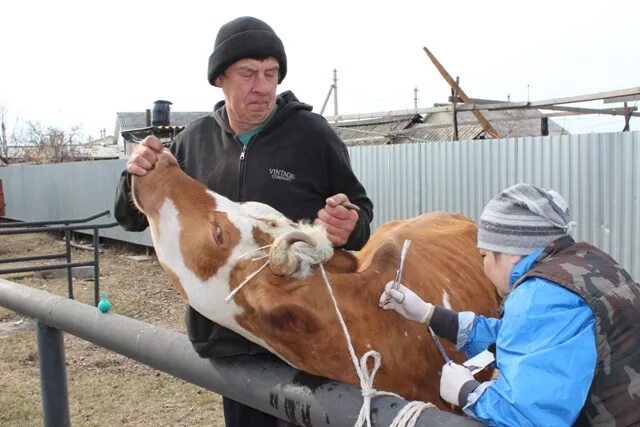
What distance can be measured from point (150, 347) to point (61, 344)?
2.72 ft

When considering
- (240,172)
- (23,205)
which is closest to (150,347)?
(240,172)

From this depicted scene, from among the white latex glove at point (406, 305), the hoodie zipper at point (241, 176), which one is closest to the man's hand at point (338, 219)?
the white latex glove at point (406, 305)

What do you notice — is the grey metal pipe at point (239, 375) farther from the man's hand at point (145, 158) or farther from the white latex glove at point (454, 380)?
the man's hand at point (145, 158)

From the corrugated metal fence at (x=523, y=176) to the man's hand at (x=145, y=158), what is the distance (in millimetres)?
5057

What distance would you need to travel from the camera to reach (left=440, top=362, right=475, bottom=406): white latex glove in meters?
1.51

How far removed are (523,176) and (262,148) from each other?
523 cm

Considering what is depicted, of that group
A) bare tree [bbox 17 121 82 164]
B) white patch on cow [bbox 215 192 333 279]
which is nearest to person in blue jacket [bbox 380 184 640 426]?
white patch on cow [bbox 215 192 333 279]

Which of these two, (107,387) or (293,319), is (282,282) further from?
(107,387)

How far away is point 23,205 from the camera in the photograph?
788 inches

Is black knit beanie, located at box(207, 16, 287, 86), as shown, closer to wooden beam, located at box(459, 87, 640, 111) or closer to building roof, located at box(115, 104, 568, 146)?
wooden beam, located at box(459, 87, 640, 111)

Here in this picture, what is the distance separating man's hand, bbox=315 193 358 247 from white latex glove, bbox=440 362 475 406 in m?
0.56

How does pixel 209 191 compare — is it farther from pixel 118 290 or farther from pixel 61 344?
pixel 118 290

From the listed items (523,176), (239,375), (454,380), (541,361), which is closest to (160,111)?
(523,176)

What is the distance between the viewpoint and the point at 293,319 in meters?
1.76
